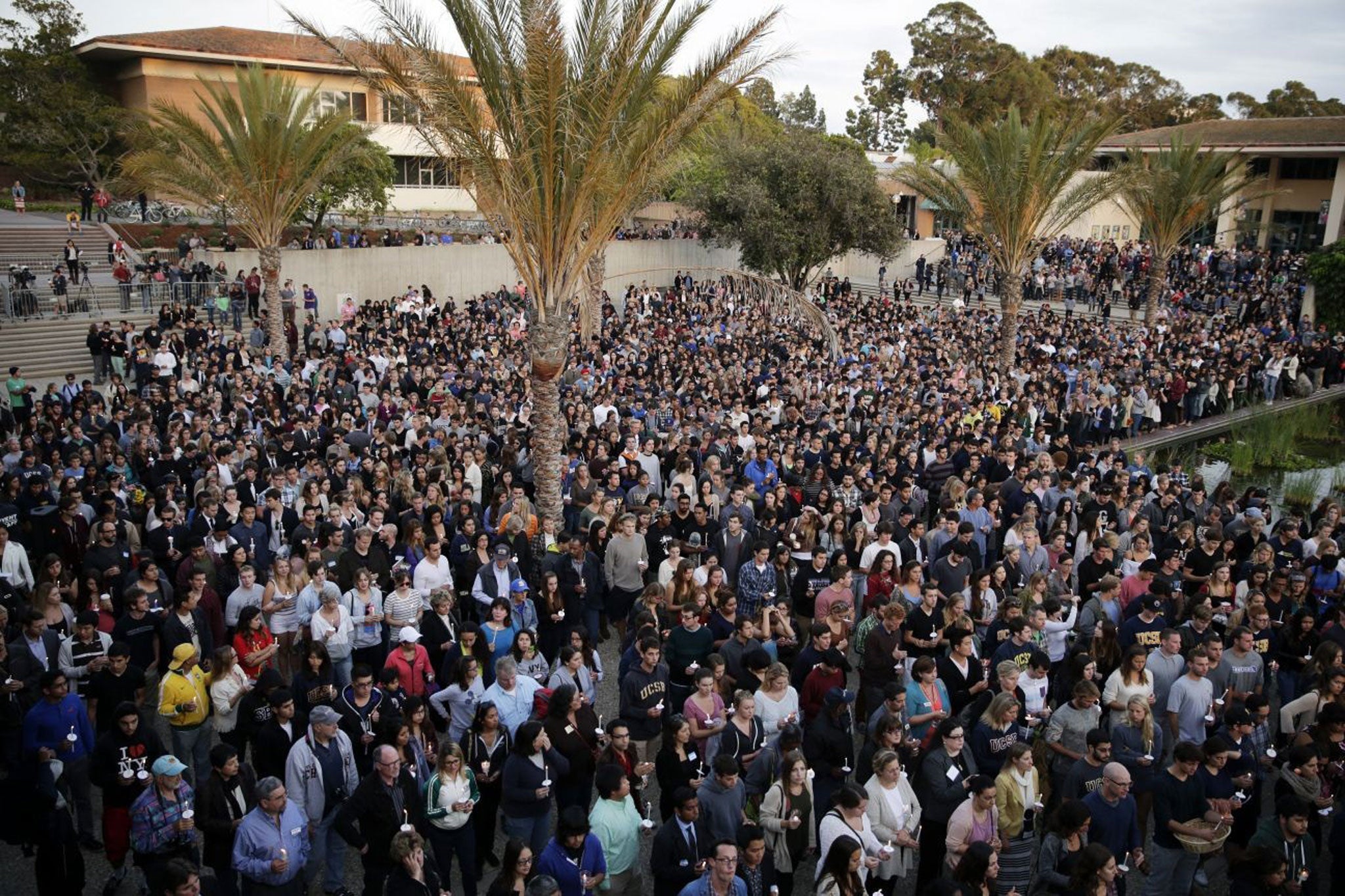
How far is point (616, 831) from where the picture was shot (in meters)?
5.48

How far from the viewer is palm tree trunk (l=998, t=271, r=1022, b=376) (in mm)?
20688

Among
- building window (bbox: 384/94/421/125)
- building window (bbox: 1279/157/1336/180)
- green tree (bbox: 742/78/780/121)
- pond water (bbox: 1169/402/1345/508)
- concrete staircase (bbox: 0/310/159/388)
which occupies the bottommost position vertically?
pond water (bbox: 1169/402/1345/508)

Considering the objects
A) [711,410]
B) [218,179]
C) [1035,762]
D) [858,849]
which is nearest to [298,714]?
[858,849]

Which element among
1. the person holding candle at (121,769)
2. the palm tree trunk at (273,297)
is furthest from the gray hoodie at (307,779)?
the palm tree trunk at (273,297)

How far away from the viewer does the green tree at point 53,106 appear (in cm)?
3447

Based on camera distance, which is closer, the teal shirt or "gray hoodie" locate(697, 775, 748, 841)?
the teal shirt

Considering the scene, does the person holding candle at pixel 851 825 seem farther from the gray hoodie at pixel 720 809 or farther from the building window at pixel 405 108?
the building window at pixel 405 108

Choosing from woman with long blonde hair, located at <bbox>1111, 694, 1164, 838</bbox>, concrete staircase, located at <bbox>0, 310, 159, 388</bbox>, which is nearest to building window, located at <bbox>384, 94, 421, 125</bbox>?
woman with long blonde hair, located at <bbox>1111, 694, 1164, 838</bbox>

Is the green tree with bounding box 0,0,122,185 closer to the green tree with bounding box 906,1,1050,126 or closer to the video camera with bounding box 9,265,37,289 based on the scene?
the video camera with bounding box 9,265,37,289

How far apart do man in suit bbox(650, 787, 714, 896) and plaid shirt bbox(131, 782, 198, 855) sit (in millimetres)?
2759

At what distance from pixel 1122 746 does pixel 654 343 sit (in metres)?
17.0

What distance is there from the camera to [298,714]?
6.55m

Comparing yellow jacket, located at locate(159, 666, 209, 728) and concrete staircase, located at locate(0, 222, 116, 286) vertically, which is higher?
concrete staircase, located at locate(0, 222, 116, 286)

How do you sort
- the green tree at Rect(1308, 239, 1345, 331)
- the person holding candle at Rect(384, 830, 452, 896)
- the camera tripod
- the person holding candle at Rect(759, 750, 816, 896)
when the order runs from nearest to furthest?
1. the person holding candle at Rect(384, 830, 452, 896)
2. the person holding candle at Rect(759, 750, 816, 896)
3. the camera tripod
4. the green tree at Rect(1308, 239, 1345, 331)
